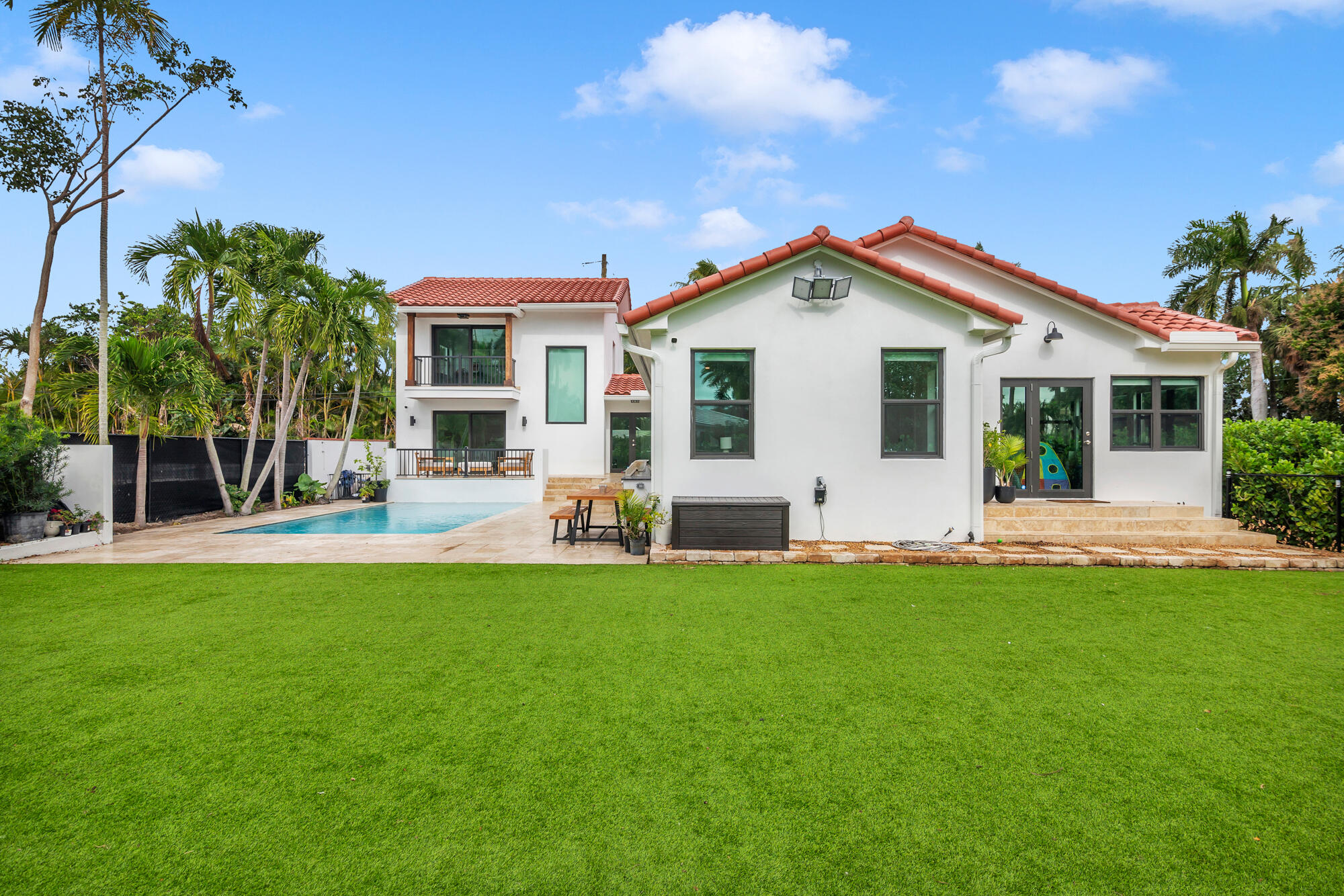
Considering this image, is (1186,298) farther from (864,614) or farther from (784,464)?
(864,614)

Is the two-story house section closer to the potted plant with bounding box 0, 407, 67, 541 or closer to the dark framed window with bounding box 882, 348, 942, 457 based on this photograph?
the potted plant with bounding box 0, 407, 67, 541

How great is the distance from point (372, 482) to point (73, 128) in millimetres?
9701

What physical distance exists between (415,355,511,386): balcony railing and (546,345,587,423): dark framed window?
1.51 m

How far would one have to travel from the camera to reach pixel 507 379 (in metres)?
18.8

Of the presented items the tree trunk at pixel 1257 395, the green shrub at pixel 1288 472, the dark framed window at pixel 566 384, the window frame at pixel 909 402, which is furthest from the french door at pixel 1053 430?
the tree trunk at pixel 1257 395

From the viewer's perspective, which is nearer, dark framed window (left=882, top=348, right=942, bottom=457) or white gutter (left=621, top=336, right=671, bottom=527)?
white gutter (left=621, top=336, right=671, bottom=527)

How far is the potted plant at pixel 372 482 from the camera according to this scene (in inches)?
667

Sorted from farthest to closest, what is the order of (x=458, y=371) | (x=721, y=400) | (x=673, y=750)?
(x=458, y=371), (x=721, y=400), (x=673, y=750)

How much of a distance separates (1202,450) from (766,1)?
1232cm

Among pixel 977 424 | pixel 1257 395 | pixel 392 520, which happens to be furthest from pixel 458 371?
pixel 1257 395

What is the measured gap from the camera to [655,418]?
828 cm

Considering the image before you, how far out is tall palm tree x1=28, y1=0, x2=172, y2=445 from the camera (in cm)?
1007

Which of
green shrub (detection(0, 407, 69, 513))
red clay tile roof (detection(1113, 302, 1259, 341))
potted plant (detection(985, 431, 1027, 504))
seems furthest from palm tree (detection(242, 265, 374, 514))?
red clay tile roof (detection(1113, 302, 1259, 341))

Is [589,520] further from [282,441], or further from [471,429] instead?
[471,429]
